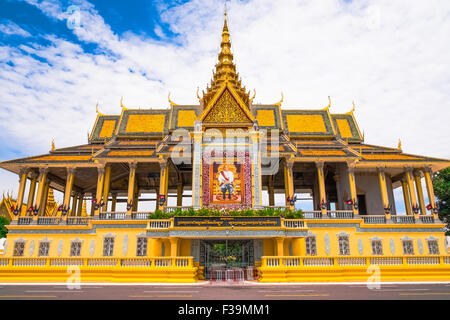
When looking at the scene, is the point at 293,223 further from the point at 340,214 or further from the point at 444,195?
the point at 444,195

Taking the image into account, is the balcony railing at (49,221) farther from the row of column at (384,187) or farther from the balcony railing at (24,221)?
the row of column at (384,187)

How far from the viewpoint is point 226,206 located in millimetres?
23703

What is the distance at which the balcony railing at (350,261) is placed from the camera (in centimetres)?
1720

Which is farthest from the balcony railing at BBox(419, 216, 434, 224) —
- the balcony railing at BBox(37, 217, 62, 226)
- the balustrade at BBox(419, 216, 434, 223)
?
the balcony railing at BBox(37, 217, 62, 226)

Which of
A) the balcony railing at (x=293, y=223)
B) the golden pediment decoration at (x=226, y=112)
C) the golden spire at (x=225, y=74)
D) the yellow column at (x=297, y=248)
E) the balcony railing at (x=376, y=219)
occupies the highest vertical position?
the golden spire at (x=225, y=74)

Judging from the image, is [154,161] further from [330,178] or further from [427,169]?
[427,169]

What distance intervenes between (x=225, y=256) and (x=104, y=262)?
23.3 ft

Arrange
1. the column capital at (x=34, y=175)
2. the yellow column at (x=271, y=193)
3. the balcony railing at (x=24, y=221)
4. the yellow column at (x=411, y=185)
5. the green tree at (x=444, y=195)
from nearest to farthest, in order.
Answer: the balcony railing at (x=24, y=221), the yellow column at (x=411, y=185), the column capital at (x=34, y=175), the yellow column at (x=271, y=193), the green tree at (x=444, y=195)

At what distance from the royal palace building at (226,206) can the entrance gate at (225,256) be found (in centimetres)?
7

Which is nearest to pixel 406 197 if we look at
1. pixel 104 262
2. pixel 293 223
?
pixel 293 223

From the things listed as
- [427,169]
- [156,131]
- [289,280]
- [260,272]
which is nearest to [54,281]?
[260,272]

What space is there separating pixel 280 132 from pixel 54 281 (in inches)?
850

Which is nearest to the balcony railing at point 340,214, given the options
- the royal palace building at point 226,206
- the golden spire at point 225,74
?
the royal palace building at point 226,206

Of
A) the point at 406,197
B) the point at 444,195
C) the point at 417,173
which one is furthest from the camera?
the point at 444,195
